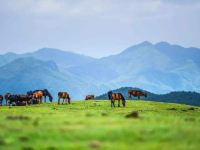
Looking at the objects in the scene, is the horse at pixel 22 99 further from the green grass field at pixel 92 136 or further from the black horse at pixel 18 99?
the green grass field at pixel 92 136

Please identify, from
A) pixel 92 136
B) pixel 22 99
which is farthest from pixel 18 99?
pixel 92 136

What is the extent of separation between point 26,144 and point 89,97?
3131 inches

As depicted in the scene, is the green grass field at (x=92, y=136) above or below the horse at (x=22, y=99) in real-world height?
below

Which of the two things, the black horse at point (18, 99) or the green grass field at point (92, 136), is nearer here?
the green grass field at point (92, 136)

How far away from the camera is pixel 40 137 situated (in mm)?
24453

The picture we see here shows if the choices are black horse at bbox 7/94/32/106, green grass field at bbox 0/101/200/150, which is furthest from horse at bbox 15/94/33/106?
green grass field at bbox 0/101/200/150

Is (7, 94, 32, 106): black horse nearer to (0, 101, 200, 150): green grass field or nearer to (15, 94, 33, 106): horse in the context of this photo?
(15, 94, 33, 106): horse

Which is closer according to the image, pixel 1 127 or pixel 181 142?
pixel 181 142

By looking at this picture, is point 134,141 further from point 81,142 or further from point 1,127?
point 1,127

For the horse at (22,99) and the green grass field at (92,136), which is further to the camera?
the horse at (22,99)

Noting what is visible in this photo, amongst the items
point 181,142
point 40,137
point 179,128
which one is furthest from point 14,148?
point 179,128

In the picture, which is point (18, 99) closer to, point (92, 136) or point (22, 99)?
point (22, 99)

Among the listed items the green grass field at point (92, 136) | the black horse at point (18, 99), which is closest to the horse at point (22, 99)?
the black horse at point (18, 99)

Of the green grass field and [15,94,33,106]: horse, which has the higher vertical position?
[15,94,33,106]: horse
